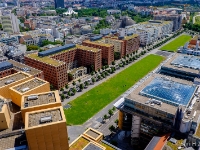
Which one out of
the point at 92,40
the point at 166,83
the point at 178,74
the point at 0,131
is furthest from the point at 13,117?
the point at 92,40

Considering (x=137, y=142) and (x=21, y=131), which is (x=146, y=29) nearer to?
(x=137, y=142)

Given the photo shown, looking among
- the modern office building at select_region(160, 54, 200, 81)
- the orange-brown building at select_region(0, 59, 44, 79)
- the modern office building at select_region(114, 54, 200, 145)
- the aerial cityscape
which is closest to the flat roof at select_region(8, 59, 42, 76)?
the orange-brown building at select_region(0, 59, 44, 79)

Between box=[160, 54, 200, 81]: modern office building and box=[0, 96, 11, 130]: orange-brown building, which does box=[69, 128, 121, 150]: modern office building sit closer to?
box=[0, 96, 11, 130]: orange-brown building

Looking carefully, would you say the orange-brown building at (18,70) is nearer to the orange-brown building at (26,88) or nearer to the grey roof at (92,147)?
the orange-brown building at (26,88)

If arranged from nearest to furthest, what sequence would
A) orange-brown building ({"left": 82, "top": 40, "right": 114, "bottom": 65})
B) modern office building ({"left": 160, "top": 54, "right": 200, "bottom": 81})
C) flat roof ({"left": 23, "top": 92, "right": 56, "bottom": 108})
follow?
flat roof ({"left": 23, "top": 92, "right": 56, "bottom": 108}) → modern office building ({"left": 160, "top": 54, "right": 200, "bottom": 81}) → orange-brown building ({"left": 82, "top": 40, "right": 114, "bottom": 65})

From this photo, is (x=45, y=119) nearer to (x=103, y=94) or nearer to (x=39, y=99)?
(x=39, y=99)

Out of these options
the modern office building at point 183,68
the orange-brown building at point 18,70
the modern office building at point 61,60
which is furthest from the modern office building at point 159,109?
the modern office building at point 61,60
